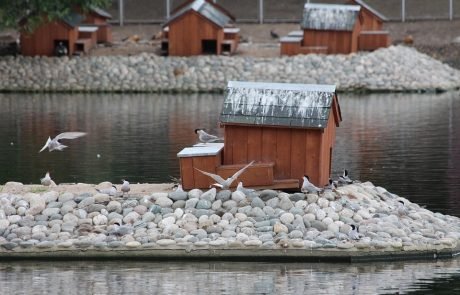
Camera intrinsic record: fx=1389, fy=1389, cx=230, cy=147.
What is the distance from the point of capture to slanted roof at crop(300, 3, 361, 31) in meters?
51.5

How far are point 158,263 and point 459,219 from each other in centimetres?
572

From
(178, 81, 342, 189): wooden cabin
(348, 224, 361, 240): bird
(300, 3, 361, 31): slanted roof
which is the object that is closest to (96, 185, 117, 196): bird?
(178, 81, 342, 189): wooden cabin

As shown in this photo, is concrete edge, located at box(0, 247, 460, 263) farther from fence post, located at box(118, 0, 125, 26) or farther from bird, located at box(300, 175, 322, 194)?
fence post, located at box(118, 0, 125, 26)

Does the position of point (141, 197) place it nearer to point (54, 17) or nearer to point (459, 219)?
point (459, 219)

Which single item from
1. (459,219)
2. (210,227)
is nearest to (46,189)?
(210,227)

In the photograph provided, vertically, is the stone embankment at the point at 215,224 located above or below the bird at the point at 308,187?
below

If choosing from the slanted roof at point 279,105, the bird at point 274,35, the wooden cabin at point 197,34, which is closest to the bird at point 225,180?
the slanted roof at point 279,105

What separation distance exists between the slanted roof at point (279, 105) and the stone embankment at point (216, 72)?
25.2 meters

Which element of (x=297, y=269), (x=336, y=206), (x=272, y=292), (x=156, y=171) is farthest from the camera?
(x=156, y=171)

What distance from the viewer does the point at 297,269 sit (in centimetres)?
2127

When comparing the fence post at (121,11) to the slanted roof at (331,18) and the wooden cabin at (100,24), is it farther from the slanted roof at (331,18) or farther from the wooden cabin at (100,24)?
the slanted roof at (331,18)

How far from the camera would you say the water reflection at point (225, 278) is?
2003cm

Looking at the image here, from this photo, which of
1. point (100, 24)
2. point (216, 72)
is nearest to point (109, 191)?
point (216, 72)

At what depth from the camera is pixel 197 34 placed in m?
52.8
